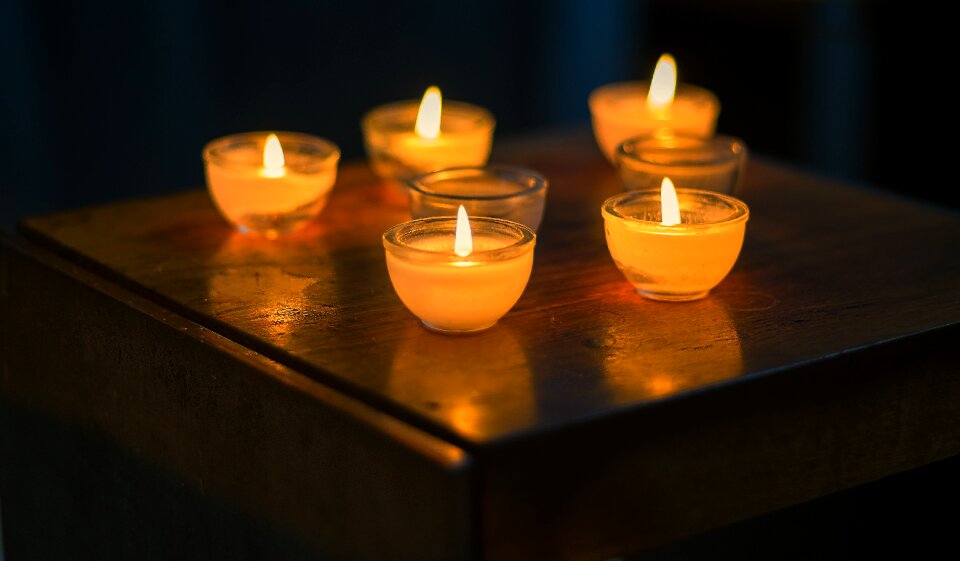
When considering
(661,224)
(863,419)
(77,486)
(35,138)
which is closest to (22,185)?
(35,138)

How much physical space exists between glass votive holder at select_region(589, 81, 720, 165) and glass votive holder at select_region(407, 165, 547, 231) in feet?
0.71

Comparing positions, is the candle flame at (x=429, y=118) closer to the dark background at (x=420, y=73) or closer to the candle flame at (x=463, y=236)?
the candle flame at (x=463, y=236)

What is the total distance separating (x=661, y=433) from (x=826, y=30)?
80.1 inches

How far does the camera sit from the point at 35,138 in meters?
2.15

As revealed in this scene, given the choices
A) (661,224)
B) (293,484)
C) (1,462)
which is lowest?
(1,462)

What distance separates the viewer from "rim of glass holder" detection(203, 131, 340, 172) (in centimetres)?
118

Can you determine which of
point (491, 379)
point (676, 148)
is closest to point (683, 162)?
point (676, 148)

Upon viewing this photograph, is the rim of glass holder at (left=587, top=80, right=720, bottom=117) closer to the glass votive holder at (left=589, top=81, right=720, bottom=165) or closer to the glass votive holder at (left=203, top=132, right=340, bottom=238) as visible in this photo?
the glass votive holder at (left=589, top=81, right=720, bottom=165)

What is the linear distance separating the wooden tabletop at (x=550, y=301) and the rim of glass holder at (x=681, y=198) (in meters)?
0.06

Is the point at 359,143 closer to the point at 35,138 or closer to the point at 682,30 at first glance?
the point at 35,138

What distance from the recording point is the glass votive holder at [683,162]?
1.19 meters

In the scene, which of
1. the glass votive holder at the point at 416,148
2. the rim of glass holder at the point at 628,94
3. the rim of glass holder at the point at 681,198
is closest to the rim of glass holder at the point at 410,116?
the glass votive holder at the point at 416,148

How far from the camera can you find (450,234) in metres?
1.02

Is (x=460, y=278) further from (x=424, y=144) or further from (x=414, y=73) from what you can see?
(x=414, y=73)
